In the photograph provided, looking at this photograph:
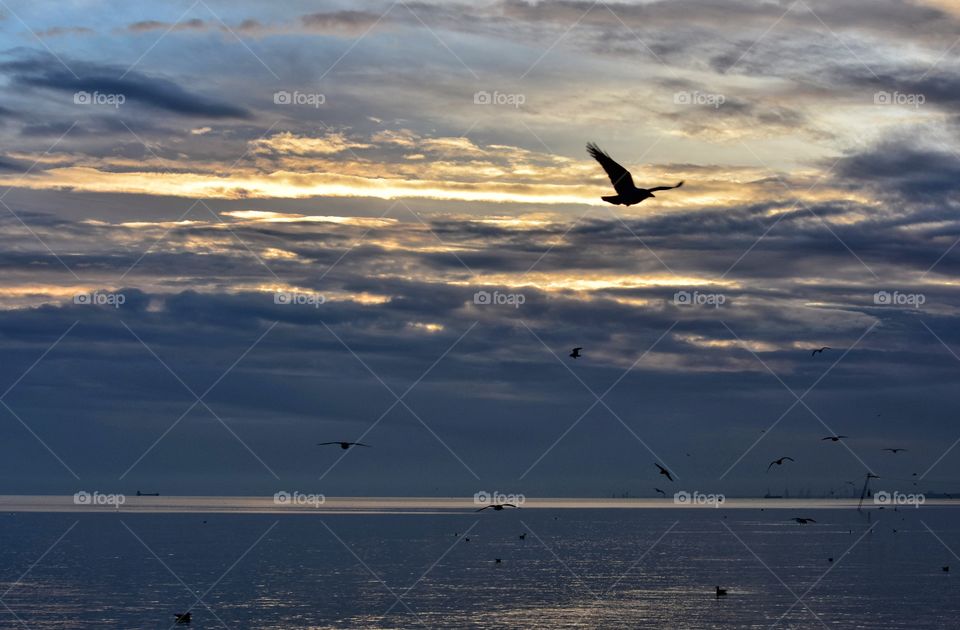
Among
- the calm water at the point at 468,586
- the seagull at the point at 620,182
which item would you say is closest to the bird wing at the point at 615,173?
the seagull at the point at 620,182

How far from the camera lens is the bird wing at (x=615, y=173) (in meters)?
46.0

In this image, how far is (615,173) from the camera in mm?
46188

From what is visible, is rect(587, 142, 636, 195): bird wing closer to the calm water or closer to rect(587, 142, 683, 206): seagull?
rect(587, 142, 683, 206): seagull

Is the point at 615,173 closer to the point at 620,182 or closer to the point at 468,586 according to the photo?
the point at 620,182

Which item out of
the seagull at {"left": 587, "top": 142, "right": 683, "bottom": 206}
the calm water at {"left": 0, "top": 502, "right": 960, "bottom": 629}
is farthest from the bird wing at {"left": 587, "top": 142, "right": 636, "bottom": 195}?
the calm water at {"left": 0, "top": 502, "right": 960, "bottom": 629}

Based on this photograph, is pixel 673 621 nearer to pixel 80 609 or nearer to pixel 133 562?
pixel 80 609

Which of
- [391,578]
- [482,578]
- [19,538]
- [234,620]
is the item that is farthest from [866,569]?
[19,538]

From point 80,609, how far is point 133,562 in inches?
1924

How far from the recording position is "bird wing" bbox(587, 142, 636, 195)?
151ft

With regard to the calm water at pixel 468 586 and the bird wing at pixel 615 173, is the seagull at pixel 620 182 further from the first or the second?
the calm water at pixel 468 586

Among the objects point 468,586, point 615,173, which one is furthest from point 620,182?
point 468,586

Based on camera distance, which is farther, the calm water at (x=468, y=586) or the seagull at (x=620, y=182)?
the calm water at (x=468, y=586)

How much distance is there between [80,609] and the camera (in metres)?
95.7

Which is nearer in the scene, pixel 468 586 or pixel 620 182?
pixel 620 182
